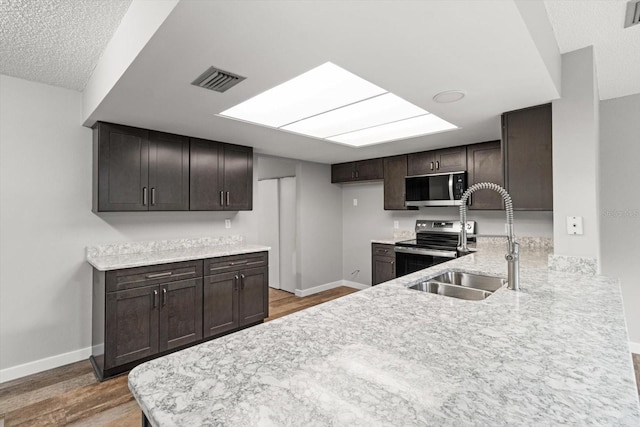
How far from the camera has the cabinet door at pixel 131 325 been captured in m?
2.45

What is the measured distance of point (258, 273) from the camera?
11.4ft

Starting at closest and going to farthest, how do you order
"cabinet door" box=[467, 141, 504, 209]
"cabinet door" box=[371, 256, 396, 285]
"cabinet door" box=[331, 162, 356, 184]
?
1. "cabinet door" box=[467, 141, 504, 209]
2. "cabinet door" box=[371, 256, 396, 285]
3. "cabinet door" box=[331, 162, 356, 184]

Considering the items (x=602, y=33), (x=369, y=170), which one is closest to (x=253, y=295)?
(x=369, y=170)

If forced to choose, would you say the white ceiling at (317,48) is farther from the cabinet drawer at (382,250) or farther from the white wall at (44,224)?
the cabinet drawer at (382,250)

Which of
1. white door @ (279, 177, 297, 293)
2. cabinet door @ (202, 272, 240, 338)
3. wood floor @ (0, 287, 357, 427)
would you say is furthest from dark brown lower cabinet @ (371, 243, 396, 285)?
wood floor @ (0, 287, 357, 427)

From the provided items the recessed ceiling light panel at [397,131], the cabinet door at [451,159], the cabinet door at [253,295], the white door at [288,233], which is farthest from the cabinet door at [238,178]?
the cabinet door at [451,159]

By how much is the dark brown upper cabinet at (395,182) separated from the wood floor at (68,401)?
3.59 metres

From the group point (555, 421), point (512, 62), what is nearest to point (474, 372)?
point (555, 421)

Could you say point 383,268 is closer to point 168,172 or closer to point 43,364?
point 168,172

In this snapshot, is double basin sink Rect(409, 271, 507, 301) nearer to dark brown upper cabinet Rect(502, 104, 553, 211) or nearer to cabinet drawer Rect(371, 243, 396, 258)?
dark brown upper cabinet Rect(502, 104, 553, 211)

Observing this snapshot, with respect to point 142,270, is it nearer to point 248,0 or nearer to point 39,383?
point 39,383

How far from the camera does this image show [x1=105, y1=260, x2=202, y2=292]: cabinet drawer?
2.46 m

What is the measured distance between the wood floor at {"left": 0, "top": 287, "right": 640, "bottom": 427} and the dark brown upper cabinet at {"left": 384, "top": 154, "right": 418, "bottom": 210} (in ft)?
9.13

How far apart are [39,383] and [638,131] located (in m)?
5.75
